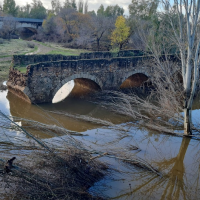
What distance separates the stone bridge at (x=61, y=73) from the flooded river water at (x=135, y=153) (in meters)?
0.74

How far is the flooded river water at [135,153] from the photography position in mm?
5703

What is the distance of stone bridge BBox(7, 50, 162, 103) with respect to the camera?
1106 centimetres

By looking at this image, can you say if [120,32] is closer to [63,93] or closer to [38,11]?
[63,93]

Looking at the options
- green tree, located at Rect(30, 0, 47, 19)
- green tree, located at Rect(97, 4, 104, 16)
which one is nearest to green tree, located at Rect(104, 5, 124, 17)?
→ green tree, located at Rect(97, 4, 104, 16)

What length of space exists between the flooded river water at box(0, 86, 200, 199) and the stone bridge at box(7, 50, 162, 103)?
2.44 ft

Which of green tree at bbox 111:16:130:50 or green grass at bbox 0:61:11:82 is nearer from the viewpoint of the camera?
green grass at bbox 0:61:11:82

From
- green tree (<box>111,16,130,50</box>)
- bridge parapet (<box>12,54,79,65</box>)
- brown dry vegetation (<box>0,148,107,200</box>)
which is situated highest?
green tree (<box>111,16,130,50</box>)

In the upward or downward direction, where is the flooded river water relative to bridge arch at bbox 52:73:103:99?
downward

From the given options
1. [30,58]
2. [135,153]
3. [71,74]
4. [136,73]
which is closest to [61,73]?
[71,74]

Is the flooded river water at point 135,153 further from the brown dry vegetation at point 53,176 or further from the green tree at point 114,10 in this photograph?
the green tree at point 114,10

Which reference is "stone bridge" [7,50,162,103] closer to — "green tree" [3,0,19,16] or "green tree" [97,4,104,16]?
"green tree" [97,4,104,16]

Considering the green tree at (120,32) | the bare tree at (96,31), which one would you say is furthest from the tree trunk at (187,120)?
the bare tree at (96,31)

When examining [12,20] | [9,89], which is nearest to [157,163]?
[9,89]

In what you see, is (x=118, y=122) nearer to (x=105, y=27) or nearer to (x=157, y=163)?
(x=157, y=163)
